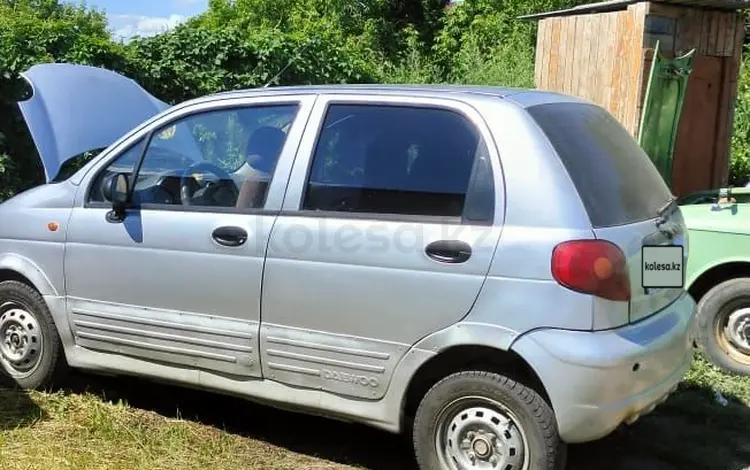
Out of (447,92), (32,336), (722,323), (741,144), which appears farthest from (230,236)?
(741,144)

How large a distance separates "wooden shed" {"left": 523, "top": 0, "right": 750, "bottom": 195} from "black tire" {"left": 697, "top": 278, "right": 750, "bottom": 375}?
2.57 meters

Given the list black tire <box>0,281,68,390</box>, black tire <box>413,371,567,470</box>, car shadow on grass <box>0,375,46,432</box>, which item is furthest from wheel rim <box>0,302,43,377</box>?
black tire <box>413,371,567,470</box>

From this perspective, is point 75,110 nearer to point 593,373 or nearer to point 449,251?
point 449,251

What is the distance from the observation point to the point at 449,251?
11.6 feet

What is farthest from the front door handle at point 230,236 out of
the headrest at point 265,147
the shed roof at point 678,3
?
the shed roof at point 678,3

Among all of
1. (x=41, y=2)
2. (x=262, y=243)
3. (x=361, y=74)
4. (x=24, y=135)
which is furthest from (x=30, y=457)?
(x=41, y=2)

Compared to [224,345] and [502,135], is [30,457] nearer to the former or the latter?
[224,345]

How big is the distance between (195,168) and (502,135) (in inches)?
68.4

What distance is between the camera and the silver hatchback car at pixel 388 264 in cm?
341

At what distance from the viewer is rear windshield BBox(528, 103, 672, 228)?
11.5 ft

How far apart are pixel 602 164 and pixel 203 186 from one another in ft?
6.57

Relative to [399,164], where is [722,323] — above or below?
below

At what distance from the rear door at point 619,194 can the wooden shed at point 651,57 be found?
4.07 metres

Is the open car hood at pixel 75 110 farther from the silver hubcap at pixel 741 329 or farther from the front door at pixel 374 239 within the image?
the silver hubcap at pixel 741 329
